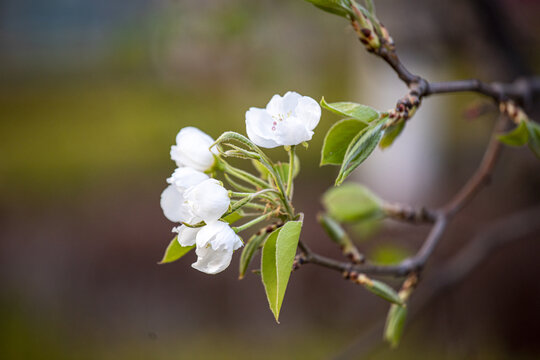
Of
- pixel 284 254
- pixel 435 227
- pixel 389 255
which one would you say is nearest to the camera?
pixel 284 254

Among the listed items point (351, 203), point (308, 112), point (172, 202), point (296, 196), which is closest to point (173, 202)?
point (172, 202)

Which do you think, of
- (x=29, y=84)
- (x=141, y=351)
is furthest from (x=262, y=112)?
(x=29, y=84)

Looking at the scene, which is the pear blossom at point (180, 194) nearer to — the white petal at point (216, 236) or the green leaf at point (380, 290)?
the white petal at point (216, 236)

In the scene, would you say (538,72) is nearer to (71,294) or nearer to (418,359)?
(418,359)

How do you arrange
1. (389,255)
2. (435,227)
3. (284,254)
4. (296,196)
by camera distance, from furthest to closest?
(296,196) → (389,255) → (435,227) → (284,254)

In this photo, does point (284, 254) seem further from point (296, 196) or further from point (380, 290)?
point (296, 196)

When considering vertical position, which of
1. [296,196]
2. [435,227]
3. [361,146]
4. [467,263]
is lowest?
[296,196]
